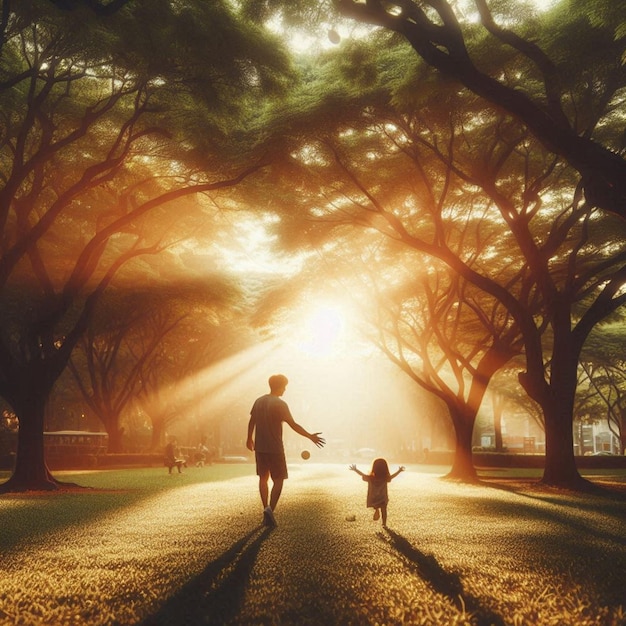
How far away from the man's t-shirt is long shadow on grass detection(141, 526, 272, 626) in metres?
1.94

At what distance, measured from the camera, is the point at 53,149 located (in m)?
14.7

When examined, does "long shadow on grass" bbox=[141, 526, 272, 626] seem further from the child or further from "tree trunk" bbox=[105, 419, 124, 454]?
"tree trunk" bbox=[105, 419, 124, 454]

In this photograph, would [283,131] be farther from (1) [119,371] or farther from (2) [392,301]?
(1) [119,371]

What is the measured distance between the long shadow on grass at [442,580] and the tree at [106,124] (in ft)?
31.3

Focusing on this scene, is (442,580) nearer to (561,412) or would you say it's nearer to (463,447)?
(561,412)

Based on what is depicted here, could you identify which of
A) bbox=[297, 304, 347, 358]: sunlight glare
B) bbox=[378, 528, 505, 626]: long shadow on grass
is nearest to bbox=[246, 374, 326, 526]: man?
bbox=[378, 528, 505, 626]: long shadow on grass

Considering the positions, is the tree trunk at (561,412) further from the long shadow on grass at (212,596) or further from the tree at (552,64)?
the long shadow on grass at (212,596)

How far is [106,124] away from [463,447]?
48.2ft

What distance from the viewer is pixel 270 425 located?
26.2ft

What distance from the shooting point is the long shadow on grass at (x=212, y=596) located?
3.98 meters

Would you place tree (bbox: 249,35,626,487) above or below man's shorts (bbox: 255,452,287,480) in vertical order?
above

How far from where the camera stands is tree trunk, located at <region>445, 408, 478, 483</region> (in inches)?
891

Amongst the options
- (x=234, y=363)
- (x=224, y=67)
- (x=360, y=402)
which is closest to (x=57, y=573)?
(x=224, y=67)

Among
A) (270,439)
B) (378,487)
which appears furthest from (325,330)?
(270,439)
